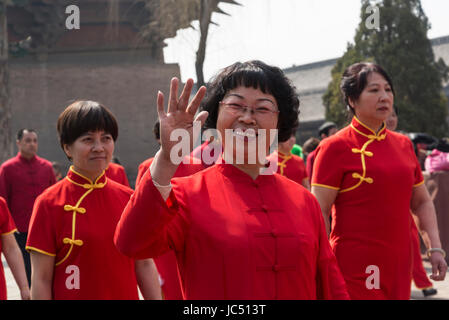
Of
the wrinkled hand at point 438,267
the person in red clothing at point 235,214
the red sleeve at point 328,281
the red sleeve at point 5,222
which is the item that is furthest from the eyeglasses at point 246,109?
the red sleeve at point 5,222

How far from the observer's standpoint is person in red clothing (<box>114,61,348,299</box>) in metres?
1.98

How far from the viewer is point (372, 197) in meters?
3.71

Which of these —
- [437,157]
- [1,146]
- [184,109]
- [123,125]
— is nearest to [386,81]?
[184,109]

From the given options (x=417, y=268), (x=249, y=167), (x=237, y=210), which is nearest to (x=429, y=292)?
(x=417, y=268)

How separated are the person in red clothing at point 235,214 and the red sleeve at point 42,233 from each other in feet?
4.04

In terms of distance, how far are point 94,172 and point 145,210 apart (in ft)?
5.18

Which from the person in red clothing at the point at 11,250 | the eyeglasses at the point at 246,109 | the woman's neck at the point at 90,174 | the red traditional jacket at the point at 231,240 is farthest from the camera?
the person in red clothing at the point at 11,250

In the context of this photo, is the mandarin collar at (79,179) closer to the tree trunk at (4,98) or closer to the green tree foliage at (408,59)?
the tree trunk at (4,98)

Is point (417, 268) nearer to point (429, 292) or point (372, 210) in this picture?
point (372, 210)

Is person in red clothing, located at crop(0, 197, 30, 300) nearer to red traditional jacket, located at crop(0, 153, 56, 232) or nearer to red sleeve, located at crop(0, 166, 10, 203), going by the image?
red traditional jacket, located at crop(0, 153, 56, 232)

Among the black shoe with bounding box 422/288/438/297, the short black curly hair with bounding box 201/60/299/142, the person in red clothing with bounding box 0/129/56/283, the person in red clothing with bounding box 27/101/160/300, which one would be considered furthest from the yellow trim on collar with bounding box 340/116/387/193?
the person in red clothing with bounding box 0/129/56/283

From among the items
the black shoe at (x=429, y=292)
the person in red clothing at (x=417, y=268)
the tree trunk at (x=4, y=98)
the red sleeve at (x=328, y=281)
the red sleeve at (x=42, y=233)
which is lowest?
the black shoe at (x=429, y=292)

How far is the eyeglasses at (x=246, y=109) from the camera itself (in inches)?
89.3

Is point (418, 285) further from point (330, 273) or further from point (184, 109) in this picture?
point (184, 109)
